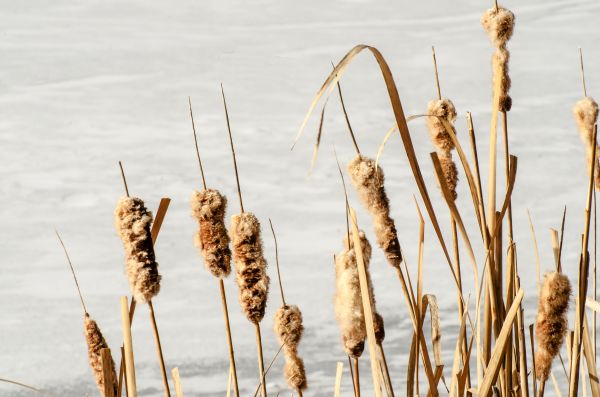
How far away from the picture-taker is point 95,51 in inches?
311

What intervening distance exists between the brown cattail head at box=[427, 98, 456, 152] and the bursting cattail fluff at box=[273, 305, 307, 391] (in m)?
0.23

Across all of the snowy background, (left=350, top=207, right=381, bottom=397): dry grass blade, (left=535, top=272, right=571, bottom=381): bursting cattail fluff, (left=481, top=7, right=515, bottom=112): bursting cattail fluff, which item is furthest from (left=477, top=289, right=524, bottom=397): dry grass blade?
the snowy background

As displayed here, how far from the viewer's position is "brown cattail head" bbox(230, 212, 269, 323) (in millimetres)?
881

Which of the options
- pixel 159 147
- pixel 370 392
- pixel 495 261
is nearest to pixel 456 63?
pixel 159 147

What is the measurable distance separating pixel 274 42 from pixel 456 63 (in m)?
1.63

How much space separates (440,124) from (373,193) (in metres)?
0.19

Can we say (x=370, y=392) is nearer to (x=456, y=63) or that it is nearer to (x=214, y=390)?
(x=214, y=390)

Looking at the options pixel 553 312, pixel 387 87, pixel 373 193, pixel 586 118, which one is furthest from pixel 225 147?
pixel 387 87

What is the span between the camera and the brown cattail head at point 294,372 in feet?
3.39

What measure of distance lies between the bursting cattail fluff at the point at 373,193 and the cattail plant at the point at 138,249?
19cm

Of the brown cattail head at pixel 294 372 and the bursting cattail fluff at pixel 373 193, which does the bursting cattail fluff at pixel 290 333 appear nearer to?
the brown cattail head at pixel 294 372

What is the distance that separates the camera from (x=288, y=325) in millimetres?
984

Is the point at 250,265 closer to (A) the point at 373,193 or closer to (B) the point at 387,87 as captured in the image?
(A) the point at 373,193

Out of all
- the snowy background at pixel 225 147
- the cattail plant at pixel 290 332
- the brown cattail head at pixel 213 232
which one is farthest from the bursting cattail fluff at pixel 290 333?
the snowy background at pixel 225 147
